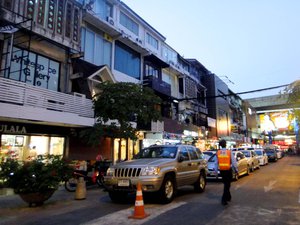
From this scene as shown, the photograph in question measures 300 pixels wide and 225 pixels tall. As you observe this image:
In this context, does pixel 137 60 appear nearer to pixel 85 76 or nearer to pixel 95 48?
pixel 95 48

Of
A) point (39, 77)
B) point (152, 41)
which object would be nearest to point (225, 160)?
point (39, 77)

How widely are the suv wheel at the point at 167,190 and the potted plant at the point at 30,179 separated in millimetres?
3287

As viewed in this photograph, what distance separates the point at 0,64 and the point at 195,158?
10.5 metres

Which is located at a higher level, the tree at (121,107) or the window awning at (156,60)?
the window awning at (156,60)

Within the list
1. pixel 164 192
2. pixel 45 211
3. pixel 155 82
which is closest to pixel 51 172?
pixel 45 211

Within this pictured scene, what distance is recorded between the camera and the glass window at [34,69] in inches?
606

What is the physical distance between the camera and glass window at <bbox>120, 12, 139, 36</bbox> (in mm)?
25448

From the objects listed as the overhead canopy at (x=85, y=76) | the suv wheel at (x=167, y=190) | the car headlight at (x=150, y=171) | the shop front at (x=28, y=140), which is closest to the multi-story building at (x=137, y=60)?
the overhead canopy at (x=85, y=76)

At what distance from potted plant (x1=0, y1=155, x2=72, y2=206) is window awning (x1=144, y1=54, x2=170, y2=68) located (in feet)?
67.2

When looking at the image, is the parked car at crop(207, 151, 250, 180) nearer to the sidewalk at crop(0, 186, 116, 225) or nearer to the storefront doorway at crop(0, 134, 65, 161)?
the sidewalk at crop(0, 186, 116, 225)

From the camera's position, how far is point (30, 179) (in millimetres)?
8883

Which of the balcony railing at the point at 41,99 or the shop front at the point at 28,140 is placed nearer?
the balcony railing at the point at 41,99

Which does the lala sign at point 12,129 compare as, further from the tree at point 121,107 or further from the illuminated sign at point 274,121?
the illuminated sign at point 274,121

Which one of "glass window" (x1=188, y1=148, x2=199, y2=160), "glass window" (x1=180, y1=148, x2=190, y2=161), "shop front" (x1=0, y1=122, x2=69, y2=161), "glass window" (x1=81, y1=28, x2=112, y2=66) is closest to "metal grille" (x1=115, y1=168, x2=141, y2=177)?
"glass window" (x1=180, y1=148, x2=190, y2=161)
